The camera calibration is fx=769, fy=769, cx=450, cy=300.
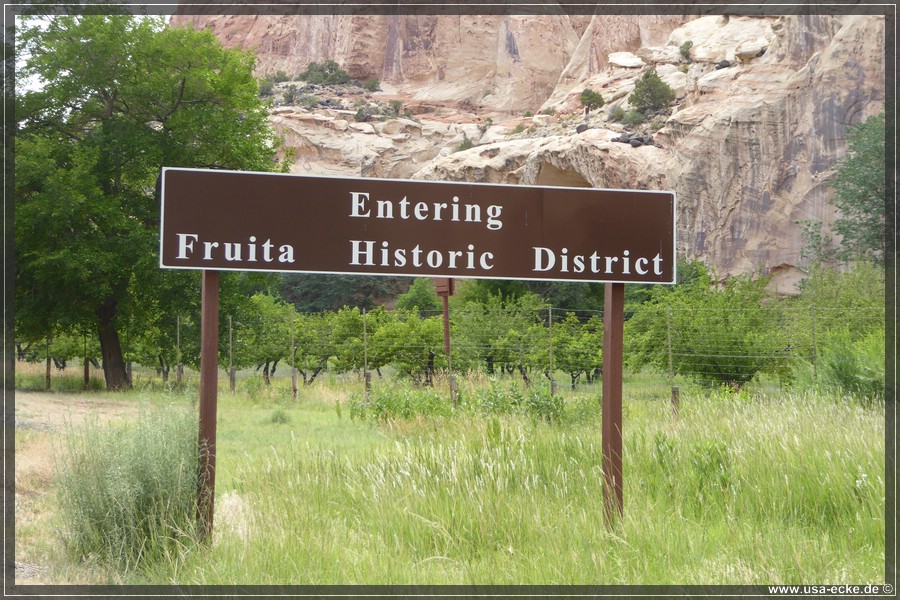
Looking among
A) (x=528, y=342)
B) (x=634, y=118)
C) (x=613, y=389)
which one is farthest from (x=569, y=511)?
(x=634, y=118)

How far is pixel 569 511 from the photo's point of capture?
4375 mm

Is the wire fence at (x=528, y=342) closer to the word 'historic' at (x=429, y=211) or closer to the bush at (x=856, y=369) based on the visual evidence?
the bush at (x=856, y=369)

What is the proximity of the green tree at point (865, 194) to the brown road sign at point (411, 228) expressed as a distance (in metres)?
28.5

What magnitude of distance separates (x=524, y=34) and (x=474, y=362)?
238ft

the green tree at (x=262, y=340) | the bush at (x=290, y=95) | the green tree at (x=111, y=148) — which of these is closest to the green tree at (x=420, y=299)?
the green tree at (x=262, y=340)

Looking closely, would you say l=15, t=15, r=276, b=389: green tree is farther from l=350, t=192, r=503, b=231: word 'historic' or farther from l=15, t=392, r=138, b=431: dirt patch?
l=350, t=192, r=503, b=231: word 'historic'

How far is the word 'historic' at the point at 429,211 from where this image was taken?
4.16 metres

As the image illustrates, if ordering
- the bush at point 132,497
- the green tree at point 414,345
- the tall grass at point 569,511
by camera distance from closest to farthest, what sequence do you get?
the tall grass at point 569,511 < the bush at point 132,497 < the green tree at point 414,345

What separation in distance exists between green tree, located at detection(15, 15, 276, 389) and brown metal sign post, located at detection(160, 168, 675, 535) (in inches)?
589

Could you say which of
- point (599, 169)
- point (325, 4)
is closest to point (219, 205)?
point (599, 169)

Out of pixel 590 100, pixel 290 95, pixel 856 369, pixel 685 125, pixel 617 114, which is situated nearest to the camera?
pixel 856 369

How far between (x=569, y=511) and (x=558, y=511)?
2.4 inches

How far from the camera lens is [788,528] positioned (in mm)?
4195

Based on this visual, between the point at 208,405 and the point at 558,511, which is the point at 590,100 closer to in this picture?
the point at 558,511
